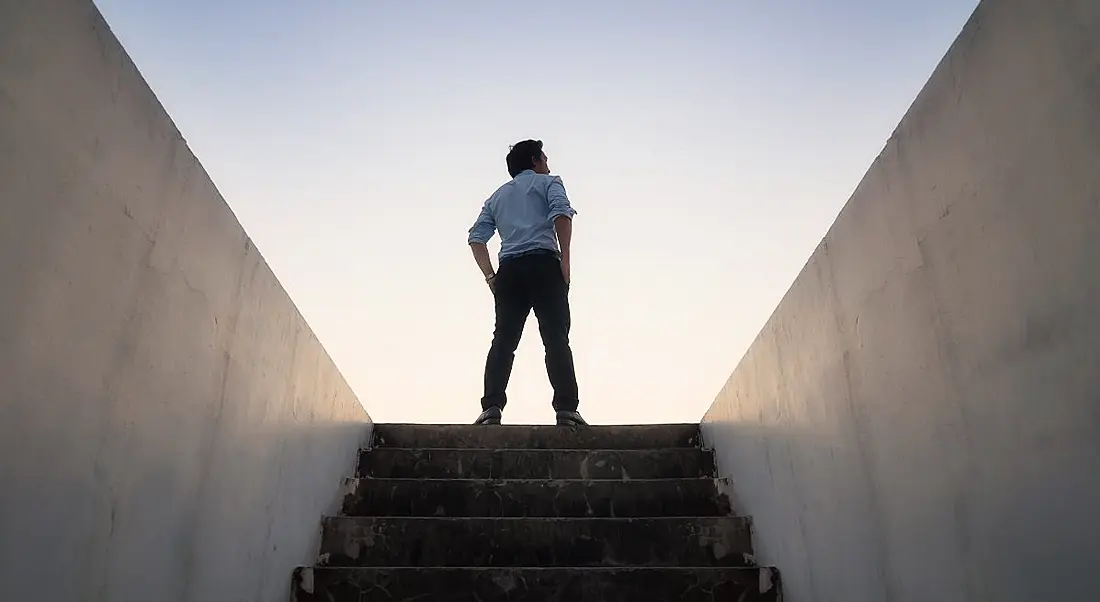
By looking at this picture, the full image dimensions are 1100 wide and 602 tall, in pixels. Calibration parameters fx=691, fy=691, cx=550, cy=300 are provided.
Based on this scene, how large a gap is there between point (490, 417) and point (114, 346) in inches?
83.6

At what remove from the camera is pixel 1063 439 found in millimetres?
813

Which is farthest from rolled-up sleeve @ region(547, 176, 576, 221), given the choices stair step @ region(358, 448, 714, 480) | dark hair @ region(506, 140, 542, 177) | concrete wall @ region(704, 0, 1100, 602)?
concrete wall @ region(704, 0, 1100, 602)

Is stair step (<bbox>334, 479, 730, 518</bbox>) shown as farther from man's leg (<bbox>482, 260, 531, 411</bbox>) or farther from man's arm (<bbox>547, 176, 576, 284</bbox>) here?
man's arm (<bbox>547, 176, 576, 284</bbox>)

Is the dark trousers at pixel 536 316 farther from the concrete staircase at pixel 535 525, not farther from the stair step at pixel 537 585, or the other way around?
the stair step at pixel 537 585

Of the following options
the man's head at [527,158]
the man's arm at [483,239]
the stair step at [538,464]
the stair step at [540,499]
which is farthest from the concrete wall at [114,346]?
the man's head at [527,158]

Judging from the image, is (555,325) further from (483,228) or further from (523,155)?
(523,155)

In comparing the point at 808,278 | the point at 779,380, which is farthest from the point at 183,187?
the point at 779,380

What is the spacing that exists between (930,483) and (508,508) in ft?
5.00

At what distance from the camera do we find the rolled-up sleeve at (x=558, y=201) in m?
3.21

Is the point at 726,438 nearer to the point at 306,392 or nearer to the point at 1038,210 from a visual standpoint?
the point at 306,392

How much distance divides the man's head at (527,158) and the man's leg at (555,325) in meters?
0.61

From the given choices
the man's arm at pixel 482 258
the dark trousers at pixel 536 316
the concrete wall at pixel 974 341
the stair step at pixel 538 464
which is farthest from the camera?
the man's arm at pixel 482 258

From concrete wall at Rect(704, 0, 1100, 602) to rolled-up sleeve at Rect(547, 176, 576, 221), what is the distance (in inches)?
65.8

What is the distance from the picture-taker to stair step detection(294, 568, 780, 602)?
183 centimetres
